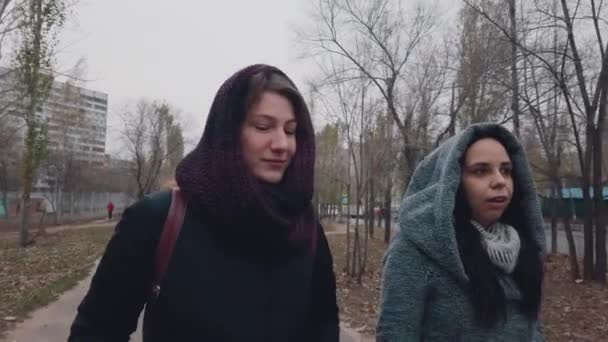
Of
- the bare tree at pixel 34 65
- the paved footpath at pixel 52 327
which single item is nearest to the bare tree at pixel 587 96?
the paved footpath at pixel 52 327

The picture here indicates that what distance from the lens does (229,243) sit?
1.36 meters

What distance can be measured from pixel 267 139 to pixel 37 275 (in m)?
9.79

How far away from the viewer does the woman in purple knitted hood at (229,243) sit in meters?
1.29

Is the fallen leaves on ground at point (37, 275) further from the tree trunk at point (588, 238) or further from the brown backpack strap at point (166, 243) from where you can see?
the tree trunk at point (588, 238)

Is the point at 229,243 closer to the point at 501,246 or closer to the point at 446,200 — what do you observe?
the point at 446,200

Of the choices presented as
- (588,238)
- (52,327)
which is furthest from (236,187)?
(588,238)

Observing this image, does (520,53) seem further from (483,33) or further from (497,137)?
(497,137)

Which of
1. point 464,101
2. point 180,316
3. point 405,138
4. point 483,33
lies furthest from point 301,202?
point 405,138

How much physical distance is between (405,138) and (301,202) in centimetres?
1351

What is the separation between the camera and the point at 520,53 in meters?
9.76

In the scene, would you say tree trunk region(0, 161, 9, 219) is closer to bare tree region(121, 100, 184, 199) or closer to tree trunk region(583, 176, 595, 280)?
bare tree region(121, 100, 184, 199)

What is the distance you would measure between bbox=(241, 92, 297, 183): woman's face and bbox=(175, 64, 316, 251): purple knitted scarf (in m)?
0.03

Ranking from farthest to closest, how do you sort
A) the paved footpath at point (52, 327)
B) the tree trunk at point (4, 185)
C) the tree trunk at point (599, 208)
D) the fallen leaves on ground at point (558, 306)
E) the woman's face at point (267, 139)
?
1. the tree trunk at point (4, 185)
2. the tree trunk at point (599, 208)
3. the fallen leaves on ground at point (558, 306)
4. the paved footpath at point (52, 327)
5. the woman's face at point (267, 139)

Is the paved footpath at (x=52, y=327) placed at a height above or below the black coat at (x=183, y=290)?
below
